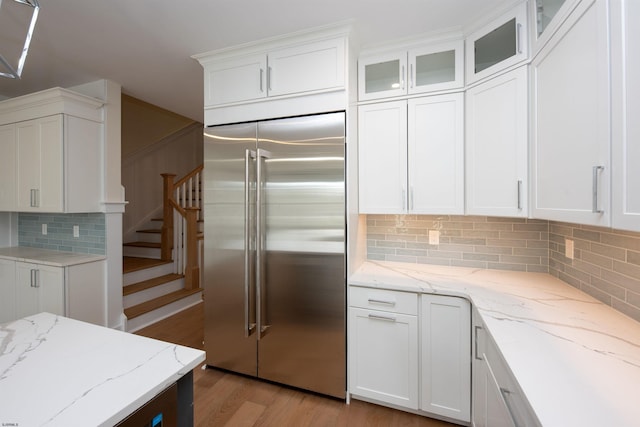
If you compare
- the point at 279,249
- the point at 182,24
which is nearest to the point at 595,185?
the point at 279,249

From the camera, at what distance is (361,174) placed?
2.14 meters

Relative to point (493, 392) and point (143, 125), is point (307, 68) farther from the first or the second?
point (143, 125)

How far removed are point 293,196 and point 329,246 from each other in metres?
0.43

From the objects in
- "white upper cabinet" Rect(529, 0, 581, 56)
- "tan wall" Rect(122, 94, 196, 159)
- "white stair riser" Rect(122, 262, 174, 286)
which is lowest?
"white stair riser" Rect(122, 262, 174, 286)

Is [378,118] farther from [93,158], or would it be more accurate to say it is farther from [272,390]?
[93,158]

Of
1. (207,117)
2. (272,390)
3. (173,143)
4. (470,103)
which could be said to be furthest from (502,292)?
(173,143)

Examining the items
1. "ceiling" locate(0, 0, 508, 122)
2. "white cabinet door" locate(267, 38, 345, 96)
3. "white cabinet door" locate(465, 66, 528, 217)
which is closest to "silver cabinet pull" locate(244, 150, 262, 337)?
"white cabinet door" locate(267, 38, 345, 96)

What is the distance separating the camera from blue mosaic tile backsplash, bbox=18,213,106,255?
9.21ft

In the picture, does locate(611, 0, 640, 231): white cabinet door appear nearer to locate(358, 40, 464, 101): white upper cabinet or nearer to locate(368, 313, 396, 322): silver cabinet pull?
locate(358, 40, 464, 101): white upper cabinet

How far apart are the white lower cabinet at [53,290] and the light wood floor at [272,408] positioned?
125 centimetres

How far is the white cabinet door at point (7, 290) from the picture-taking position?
108 inches

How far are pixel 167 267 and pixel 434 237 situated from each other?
11.4ft

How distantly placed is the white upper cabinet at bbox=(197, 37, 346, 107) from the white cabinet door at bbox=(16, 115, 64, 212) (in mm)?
1494

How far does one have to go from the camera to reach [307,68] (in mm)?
1968
